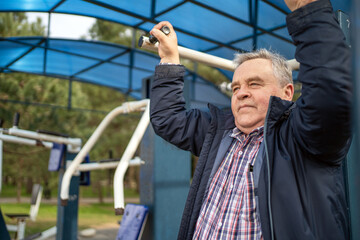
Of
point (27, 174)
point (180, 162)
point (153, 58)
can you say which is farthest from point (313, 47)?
point (27, 174)

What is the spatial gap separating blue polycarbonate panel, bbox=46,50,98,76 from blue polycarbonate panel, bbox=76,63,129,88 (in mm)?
243

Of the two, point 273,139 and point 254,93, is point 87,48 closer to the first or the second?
point 254,93

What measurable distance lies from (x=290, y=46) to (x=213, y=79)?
1020cm

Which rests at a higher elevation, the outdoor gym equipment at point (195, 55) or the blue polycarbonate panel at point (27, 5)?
the blue polycarbonate panel at point (27, 5)

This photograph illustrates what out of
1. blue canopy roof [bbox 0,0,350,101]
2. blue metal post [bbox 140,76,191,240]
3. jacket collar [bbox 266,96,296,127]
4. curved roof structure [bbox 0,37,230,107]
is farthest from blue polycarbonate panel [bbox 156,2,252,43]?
jacket collar [bbox 266,96,296,127]

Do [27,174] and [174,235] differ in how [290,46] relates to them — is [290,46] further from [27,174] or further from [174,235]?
[27,174]

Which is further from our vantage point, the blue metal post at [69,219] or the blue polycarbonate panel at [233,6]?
the blue polycarbonate panel at [233,6]

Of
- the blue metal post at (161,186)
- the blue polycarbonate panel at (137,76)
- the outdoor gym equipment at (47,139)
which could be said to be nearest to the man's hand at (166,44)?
the blue metal post at (161,186)

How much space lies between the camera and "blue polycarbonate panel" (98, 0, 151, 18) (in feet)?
12.0

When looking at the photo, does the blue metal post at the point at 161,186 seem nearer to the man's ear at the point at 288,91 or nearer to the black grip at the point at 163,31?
the black grip at the point at 163,31

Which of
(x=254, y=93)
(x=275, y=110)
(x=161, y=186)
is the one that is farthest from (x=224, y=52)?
(x=275, y=110)

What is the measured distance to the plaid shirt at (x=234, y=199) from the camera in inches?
39.4

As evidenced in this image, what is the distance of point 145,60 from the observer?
18.4ft

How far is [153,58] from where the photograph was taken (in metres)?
5.47
